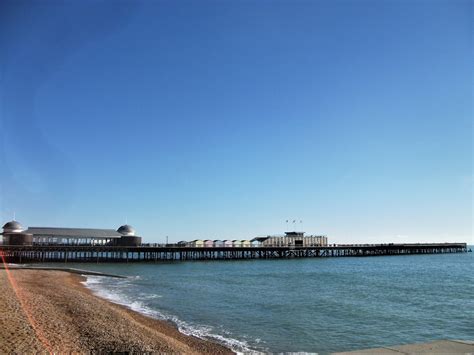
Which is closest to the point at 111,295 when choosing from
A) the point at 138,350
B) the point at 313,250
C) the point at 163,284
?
the point at 163,284

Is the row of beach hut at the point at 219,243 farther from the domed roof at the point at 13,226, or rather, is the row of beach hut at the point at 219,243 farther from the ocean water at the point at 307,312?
the ocean water at the point at 307,312

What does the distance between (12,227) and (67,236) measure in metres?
10.4

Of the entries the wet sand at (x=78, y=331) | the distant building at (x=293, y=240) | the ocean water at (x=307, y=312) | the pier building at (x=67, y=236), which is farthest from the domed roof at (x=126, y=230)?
the wet sand at (x=78, y=331)

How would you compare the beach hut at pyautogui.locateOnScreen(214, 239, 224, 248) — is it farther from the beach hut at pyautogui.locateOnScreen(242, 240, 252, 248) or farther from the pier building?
the pier building

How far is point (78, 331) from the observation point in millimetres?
13758

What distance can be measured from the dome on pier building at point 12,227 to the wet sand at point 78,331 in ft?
221

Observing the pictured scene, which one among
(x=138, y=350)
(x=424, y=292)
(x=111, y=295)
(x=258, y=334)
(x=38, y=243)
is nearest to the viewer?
(x=138, y=350)

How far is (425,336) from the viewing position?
54.9 feet

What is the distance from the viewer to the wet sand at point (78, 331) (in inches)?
447

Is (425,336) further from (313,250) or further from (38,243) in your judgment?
(313,250)

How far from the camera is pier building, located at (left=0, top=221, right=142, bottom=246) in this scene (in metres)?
75.3

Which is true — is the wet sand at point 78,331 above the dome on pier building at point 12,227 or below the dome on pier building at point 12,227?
below

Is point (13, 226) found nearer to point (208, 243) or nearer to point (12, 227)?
point (12, 227)

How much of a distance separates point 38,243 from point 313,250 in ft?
185
